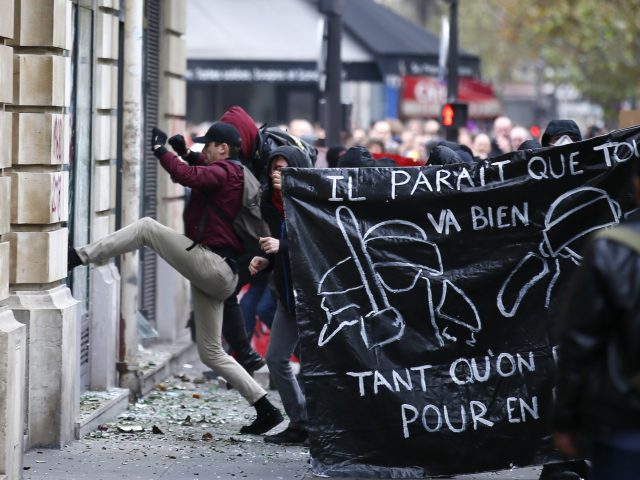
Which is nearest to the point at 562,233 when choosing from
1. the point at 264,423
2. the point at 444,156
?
the point at 444,156

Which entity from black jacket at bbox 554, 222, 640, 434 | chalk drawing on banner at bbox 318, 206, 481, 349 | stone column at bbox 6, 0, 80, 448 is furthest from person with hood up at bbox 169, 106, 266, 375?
black jacket at bbox 554, 222, 640, 434

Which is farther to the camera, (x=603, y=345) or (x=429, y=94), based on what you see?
(x=429, y=94)

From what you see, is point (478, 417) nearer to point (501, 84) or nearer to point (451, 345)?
point (451, 345)

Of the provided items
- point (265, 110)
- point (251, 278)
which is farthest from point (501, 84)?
point (251, 278)

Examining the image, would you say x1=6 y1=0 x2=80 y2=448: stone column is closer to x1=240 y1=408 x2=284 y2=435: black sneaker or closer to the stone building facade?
the stone building facade

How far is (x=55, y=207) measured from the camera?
852 centimetres

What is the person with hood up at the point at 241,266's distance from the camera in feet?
31.6

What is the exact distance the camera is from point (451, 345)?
25.2 feet

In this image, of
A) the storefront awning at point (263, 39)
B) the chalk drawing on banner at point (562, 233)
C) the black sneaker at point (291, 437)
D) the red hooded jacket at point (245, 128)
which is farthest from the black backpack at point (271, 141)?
the storefront awning at point (263, 39)

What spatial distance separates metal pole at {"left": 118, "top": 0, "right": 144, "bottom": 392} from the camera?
34.0 ft

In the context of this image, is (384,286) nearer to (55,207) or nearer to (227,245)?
(227,245)

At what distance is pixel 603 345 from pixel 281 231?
4.51 m

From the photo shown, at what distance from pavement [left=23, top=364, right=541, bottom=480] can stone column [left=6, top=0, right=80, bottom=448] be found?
0.35 metres

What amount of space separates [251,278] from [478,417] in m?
3.85
